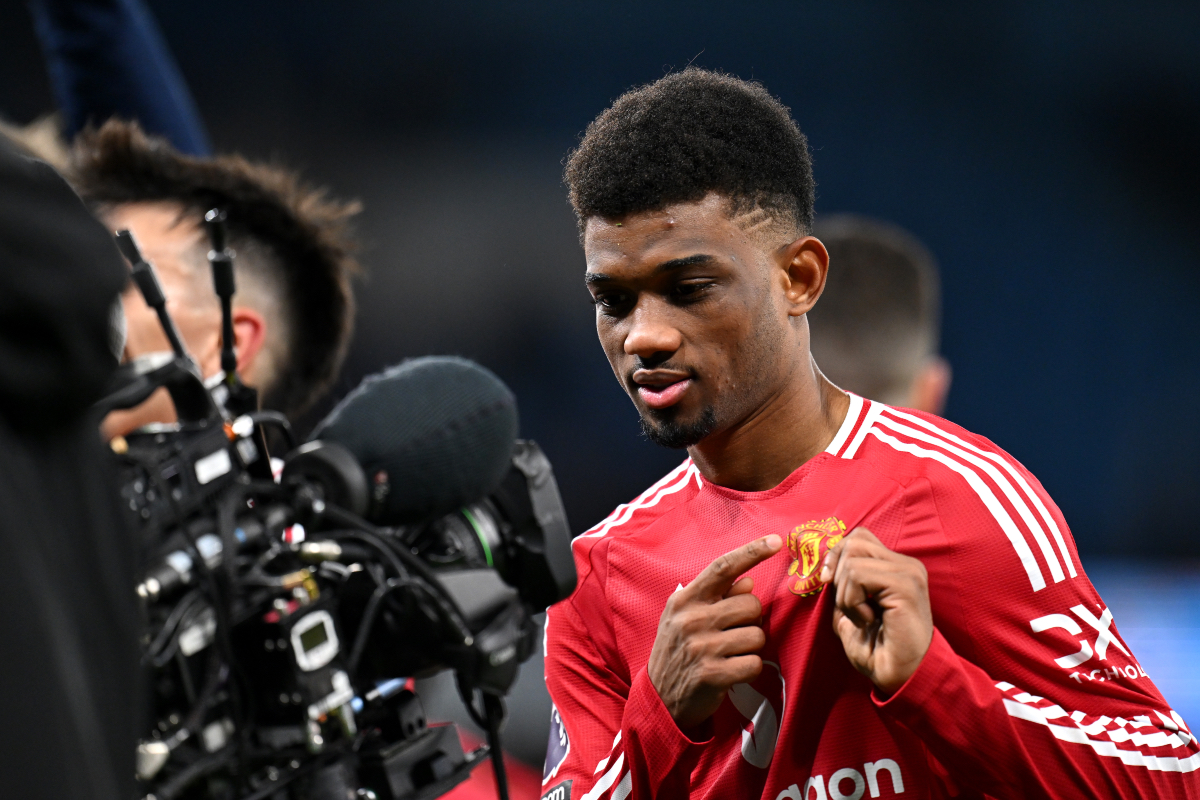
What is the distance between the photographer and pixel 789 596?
3.74 ft

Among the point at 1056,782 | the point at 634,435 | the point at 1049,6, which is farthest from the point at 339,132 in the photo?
the point at 1056,782

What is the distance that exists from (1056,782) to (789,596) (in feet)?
0.94

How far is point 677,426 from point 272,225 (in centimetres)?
87

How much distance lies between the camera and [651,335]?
109 cm

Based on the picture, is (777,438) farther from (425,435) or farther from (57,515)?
(57,515)

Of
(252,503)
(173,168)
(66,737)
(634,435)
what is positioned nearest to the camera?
(66,737)

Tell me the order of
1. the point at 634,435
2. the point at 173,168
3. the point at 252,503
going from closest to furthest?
the point at 252,503
the point at 173,168
the point at 634,435

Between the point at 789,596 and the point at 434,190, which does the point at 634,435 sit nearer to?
the point at 434,190

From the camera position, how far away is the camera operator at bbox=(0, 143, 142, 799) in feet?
1.98

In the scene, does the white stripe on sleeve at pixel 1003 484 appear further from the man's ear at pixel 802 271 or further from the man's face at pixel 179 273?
the man's face at pixel 179 273

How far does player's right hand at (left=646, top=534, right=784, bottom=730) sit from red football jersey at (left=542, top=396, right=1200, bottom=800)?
43 mm

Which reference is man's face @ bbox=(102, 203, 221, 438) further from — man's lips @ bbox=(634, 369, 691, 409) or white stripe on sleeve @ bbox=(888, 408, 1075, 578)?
white stripe on sleeve @ bbox=(888, 408, 1075, 578)

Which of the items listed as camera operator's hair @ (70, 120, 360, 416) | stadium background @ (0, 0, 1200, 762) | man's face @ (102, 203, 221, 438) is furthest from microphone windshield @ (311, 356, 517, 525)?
stadium background @ (0, 0, 1200, 762)

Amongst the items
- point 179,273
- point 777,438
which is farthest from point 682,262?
point 179,273
